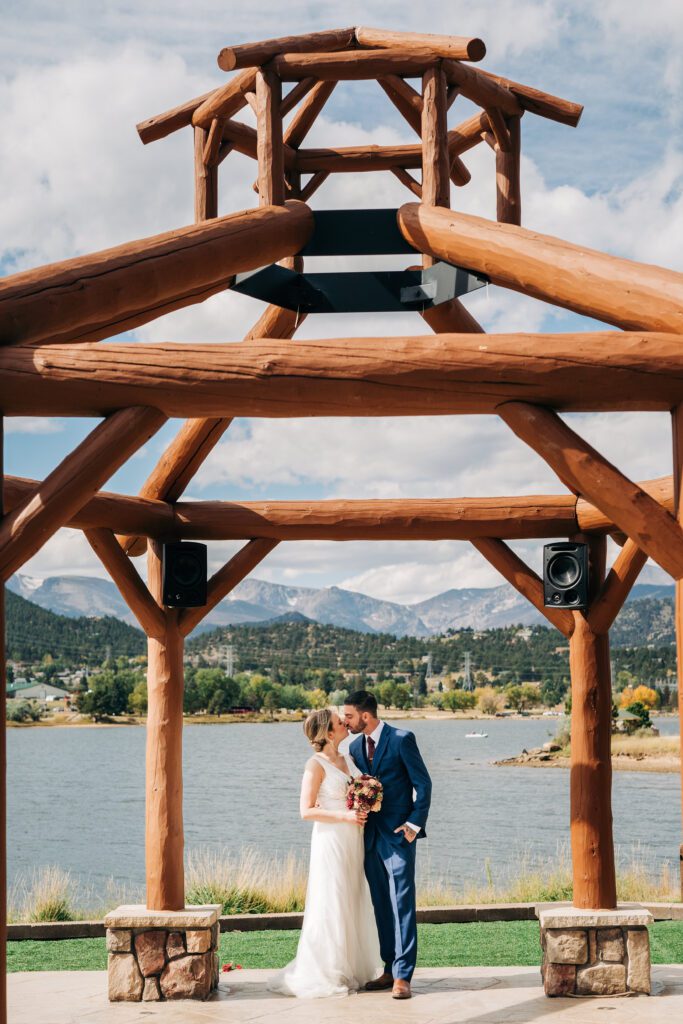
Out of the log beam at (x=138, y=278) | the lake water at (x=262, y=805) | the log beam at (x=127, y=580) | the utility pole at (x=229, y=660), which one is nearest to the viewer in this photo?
the log beam at (x=138, y=278)

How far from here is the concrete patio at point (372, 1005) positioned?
225 inches

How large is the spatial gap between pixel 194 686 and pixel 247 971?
1828 inches

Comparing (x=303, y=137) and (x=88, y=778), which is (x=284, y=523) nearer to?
(x=303, y=137)

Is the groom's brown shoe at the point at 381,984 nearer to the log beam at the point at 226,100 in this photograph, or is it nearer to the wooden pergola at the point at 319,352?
the wooden pergola at the point at 319,352

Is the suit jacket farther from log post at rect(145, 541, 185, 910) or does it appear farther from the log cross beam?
the log cross beam

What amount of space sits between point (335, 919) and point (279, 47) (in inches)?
162

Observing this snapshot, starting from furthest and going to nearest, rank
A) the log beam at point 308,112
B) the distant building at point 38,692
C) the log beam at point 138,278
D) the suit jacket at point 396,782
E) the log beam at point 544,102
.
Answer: the distant building at point 38,692, the suit jacket at point 396,782, the log beam at point 308,112, the log beam at point 544,102, the log beam at point 138,278

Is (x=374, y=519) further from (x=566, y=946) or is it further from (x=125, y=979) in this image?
(x=125, y=979)

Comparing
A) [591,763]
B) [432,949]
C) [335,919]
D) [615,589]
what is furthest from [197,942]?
[615,589]

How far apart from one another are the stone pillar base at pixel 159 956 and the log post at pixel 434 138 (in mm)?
3588

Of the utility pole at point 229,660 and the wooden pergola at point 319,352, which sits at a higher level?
the utility pole at point 229,660

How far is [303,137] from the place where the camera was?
6148 mm

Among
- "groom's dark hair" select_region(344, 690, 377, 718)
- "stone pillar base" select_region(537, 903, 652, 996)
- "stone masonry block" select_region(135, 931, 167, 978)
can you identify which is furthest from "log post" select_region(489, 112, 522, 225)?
"stone masonry block" select_region(135, 931, 167, 978)

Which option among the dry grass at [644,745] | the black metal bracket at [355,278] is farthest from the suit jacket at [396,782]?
the dry grass at [644,745]
